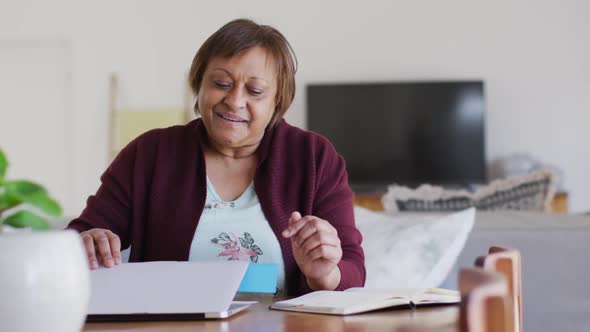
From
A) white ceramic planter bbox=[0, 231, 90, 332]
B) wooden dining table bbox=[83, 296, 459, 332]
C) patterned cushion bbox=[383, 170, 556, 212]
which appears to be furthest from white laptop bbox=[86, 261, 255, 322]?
patterned cushion bbox=[383, 170, 556, 212]

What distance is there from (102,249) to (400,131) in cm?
496

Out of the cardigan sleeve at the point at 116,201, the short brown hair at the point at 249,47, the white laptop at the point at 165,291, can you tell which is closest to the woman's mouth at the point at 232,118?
the short brown hair at the point at 249,47

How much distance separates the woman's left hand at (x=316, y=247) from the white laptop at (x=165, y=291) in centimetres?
12

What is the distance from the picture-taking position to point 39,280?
65 cm

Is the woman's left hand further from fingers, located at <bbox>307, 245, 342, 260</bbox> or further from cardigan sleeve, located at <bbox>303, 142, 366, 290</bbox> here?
cardigan sleeve, located at <bbox>303, 142, 366, 290</bbox>

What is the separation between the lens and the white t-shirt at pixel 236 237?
156 centimetres

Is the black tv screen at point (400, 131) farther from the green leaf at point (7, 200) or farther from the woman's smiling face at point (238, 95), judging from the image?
the green leaf at point (7, 200)

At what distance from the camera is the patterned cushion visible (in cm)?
266

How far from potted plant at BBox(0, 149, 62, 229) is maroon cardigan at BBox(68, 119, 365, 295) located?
0.93 meters

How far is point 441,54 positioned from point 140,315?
17.1ft

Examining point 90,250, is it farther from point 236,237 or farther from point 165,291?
point 236,237

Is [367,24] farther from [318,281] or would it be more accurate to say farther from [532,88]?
[318,281]

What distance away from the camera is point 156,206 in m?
1.66

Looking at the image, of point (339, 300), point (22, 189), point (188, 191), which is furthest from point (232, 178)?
point (22, 189)
